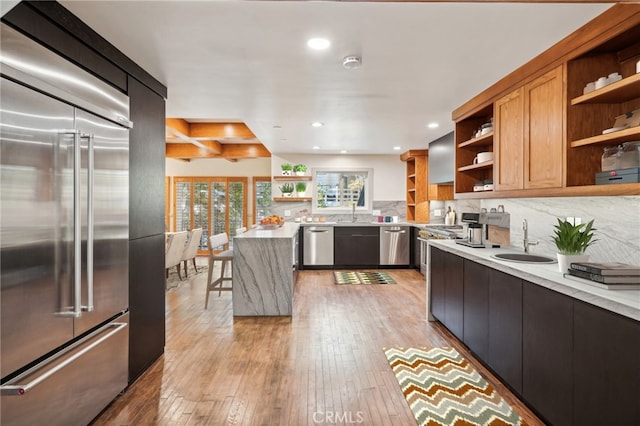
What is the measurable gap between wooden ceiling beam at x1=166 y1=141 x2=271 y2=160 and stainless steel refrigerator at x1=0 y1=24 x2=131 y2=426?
5.44 m

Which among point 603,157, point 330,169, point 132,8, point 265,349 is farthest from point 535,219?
point 330,169

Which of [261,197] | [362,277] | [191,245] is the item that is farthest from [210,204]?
[362,277]

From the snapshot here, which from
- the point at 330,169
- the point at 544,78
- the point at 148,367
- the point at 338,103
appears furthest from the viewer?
the point at 330,169

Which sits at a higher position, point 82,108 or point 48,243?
point 82,108

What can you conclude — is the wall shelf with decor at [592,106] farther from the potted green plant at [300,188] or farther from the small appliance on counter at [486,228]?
the potted green plant at [300,188]

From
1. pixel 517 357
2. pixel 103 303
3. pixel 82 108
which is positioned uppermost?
pixel 82 108

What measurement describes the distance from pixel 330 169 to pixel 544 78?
18.1 feet

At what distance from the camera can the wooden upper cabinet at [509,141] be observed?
10.1 ft

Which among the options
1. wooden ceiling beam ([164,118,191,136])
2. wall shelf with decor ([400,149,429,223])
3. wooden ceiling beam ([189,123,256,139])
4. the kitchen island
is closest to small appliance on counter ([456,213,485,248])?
the kitchen island

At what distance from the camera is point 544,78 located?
2730 millimetres

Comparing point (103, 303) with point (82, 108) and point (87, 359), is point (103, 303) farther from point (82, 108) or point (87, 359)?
point (82, 108)

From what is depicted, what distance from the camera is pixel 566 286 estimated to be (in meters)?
1.96

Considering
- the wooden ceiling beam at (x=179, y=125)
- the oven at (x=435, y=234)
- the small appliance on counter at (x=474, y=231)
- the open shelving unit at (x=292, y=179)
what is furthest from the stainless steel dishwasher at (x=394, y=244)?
the wooden ceiling beam at (x=179, y=125)

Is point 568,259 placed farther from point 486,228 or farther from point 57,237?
point 57,237
